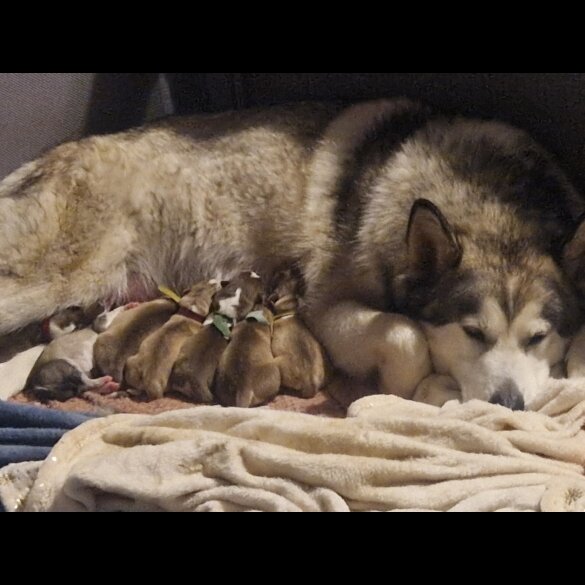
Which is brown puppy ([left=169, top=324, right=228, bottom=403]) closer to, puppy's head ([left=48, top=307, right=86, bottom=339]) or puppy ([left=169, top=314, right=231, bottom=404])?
puppy ([left=169, top=314, right=231, bottom=404])

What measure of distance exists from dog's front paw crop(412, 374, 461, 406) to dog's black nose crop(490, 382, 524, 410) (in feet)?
0.51

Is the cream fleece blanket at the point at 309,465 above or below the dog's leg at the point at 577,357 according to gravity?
below

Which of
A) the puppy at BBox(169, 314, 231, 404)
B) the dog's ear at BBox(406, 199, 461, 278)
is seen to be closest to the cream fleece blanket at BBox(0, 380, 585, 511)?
the puppy at BBox(169, 314, 231, 404)

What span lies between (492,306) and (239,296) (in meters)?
Answer: 0.87

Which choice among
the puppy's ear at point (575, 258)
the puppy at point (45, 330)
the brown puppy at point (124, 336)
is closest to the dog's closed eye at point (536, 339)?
the puppy's ear at point (575, 258)

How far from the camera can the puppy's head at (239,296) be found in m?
2.50

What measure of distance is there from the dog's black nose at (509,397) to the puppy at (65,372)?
48.9 inches

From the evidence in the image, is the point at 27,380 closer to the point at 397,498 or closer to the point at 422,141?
the point at 397,498

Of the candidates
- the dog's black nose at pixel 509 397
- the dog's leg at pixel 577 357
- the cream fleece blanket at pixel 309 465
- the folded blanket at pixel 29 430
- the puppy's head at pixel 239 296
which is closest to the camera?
the cream fleece blanket at pixel 309 465

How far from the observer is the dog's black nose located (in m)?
2.11

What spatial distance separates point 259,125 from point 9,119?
99 cm

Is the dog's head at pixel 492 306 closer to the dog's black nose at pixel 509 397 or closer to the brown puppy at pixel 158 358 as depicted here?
the dog's black nose at pixel 509 397

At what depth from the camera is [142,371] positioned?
2.38m

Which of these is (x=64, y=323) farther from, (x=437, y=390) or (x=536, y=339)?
(x=536, y=339)
